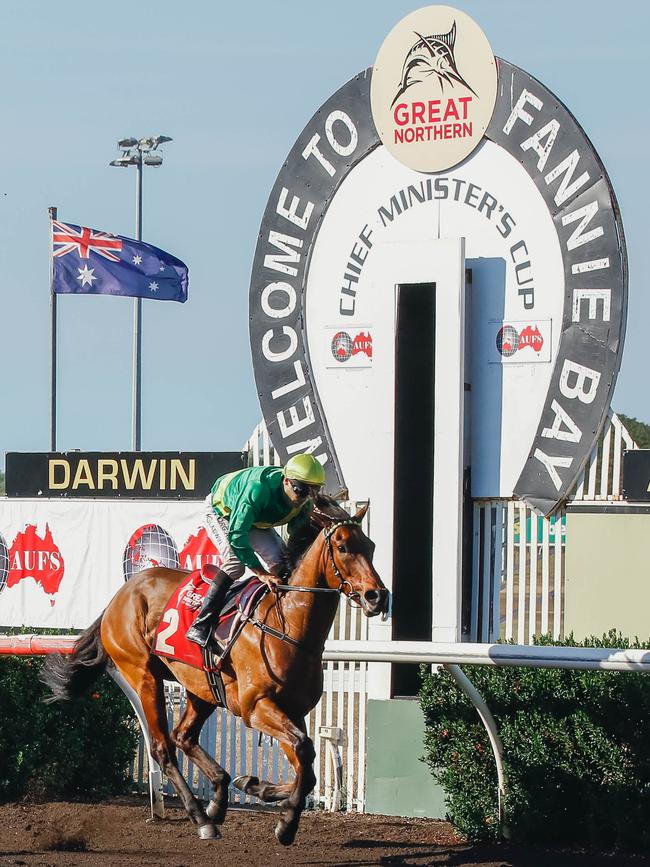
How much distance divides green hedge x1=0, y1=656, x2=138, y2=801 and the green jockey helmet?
287 centimetres

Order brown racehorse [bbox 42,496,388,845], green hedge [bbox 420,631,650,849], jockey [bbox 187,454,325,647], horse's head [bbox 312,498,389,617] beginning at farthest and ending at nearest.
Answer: green hedge [bbox 420,631,650,849]
jockey [bbox 187,454,325,647]
brown racehorse [bbox 42,496,388,845]
horse's head [bbox 312,498,389,617]

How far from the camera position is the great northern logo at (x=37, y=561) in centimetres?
1091

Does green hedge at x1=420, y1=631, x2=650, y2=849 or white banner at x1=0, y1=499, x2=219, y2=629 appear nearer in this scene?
green hedge at x1=420, y1=631, x2=650, y2=849

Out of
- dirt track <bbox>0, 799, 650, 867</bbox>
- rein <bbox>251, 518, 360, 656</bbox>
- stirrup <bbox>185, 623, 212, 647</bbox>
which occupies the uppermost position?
rein <bbox>251, 518, 360, 656</bbox>

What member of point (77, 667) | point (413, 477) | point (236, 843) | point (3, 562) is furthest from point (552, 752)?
point (3, 562)

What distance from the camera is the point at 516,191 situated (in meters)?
8.27

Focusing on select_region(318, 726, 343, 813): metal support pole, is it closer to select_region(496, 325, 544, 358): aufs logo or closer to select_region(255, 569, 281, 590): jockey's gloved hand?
select_region(255, 569, 281, 590): jockey's gloved hand

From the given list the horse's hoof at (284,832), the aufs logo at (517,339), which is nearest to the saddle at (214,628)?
the horse's hoof at (284,832)

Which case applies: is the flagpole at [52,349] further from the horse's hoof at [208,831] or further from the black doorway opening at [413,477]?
the horse's hoof at [208,831]

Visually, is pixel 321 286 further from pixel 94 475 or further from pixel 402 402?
pixel 94 475

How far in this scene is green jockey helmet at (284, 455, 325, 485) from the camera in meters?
6.65

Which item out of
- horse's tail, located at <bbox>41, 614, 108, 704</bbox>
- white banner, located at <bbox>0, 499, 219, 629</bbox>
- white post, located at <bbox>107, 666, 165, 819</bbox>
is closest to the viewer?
horse's tail, located at <bbox>41, 614, 108, 704</bbox>

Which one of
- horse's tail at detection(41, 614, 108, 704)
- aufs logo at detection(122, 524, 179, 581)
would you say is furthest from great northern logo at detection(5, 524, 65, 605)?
horse's tail at detection(41, 614, 108, 704)

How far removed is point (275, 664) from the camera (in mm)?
6660
